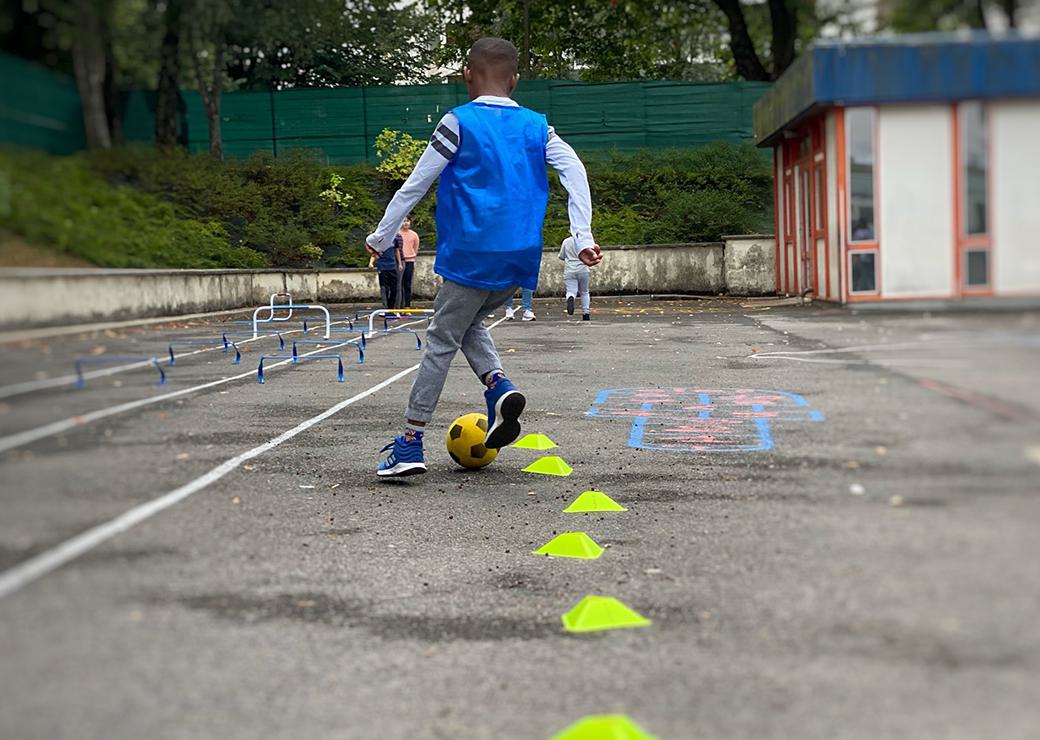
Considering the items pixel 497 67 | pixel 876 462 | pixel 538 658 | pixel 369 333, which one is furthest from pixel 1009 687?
pixel 369 333

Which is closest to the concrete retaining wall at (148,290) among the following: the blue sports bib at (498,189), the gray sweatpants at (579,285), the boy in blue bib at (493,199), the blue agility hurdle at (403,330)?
the boy in blue bib at (493,199)

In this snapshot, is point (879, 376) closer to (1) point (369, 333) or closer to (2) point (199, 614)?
(2) point (199, 614)

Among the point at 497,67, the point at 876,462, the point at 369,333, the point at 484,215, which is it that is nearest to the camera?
the point at 876,462

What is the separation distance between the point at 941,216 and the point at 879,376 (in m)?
0.30

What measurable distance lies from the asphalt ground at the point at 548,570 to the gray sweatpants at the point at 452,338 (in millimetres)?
407

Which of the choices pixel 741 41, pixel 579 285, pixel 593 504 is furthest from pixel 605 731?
pixel 579 285

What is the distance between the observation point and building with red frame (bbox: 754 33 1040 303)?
3.23ft

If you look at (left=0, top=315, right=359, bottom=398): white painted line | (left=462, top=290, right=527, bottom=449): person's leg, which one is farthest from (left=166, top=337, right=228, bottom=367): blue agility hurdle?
(left=462, top=290, right=527, bottom=449): person's leg

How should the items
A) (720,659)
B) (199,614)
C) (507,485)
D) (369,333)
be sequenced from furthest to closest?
1. (369,333)
2. (507,485)
3. (720,659)
4. (199,614)

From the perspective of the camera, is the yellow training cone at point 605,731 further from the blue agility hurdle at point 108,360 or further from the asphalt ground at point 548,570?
the blue agility hurdle at point 108,360

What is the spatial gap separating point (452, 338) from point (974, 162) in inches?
158

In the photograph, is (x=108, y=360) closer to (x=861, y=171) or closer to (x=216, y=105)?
(x=216, y=105)

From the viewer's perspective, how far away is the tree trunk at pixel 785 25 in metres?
1.50

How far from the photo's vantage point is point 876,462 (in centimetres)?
133
